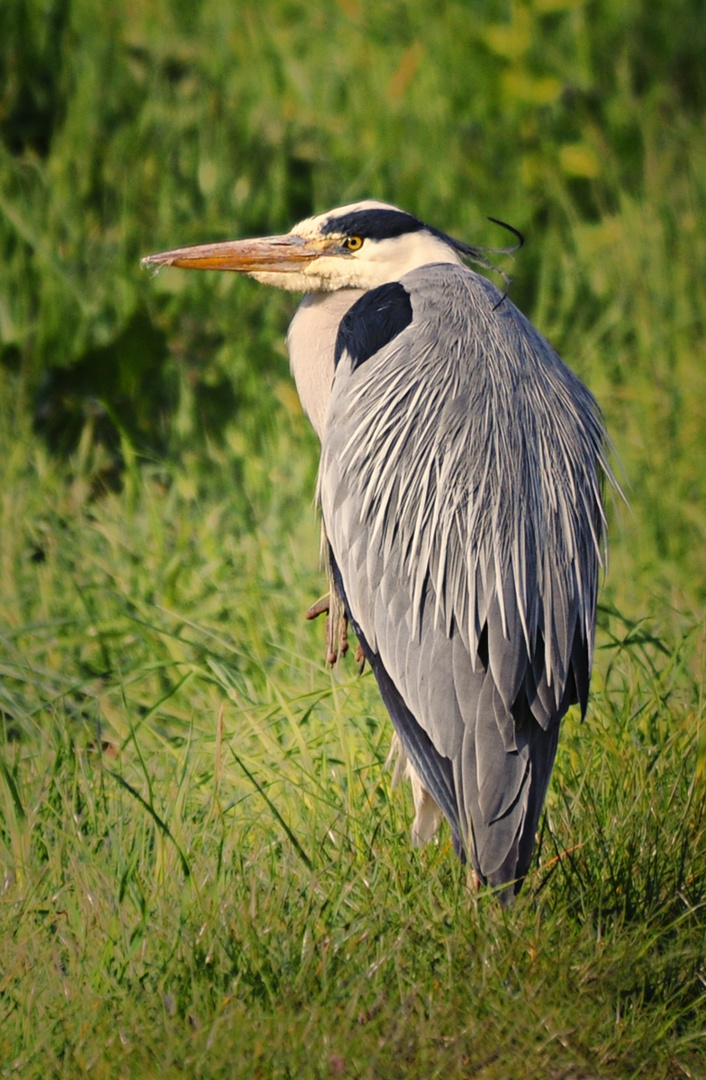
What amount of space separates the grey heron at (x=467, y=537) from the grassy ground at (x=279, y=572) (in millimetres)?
184

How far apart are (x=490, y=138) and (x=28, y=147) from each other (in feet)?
6.70

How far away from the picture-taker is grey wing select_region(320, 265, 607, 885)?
2.58 meters

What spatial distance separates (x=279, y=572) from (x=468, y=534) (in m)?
1.38

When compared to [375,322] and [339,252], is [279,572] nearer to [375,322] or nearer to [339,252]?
[339,252]

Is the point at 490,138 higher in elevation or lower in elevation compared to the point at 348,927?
higher

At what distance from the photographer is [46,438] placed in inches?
186

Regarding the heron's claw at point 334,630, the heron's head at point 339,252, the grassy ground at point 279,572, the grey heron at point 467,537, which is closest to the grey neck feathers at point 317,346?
the heron's head at point 339,252

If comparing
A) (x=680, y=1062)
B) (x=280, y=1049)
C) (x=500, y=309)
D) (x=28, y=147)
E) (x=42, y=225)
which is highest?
(x=28, y=147)

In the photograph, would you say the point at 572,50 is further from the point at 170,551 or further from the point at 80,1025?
the point at 80,1025

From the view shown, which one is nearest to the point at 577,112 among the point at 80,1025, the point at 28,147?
the point at 28,147

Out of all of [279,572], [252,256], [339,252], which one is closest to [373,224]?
[339,252]

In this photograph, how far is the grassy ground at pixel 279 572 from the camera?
2.27 m

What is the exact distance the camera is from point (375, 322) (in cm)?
291

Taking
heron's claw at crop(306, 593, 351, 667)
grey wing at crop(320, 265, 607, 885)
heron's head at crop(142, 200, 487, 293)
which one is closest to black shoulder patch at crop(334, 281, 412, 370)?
grey wing at crop(320, 265, 607, 885)
